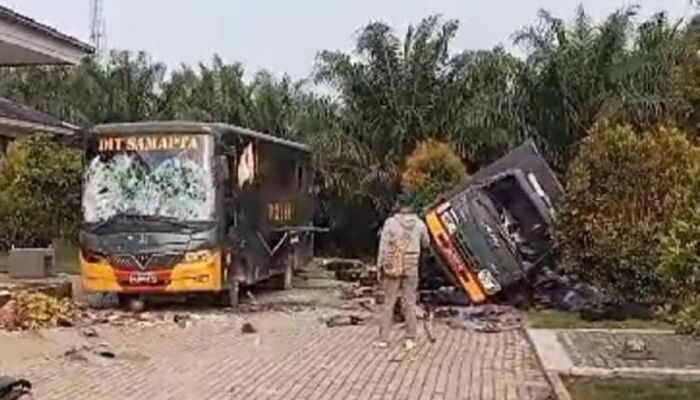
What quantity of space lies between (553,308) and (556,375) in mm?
8610

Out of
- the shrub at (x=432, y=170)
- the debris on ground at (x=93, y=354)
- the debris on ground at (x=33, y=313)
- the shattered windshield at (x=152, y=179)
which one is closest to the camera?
the debris on ground at (x=93, y=354)

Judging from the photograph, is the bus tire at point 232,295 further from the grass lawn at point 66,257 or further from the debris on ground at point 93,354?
the grass lawn at point 66,257

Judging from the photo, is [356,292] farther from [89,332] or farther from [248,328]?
[89,332]

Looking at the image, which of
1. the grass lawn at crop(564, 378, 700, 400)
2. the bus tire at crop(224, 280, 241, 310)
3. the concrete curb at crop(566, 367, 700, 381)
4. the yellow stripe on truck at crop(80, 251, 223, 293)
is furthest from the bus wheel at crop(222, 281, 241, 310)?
the grass lawn at crop(564, 378, 700, 400)

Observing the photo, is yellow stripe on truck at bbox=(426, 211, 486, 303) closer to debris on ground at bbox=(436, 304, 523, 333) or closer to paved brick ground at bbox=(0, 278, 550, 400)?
debris on ground at bbox=(436, 304, 523, 333)

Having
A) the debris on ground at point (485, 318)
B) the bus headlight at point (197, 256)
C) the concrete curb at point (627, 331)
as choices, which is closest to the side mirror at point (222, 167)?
the bus headlight at point (197, 256)

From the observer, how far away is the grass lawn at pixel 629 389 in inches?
488

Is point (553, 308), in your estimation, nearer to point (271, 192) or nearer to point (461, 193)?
point (461, 193)

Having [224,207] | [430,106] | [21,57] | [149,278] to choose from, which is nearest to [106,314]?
[149,278]

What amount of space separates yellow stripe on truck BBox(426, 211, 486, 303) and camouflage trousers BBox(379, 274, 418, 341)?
4.82 meters

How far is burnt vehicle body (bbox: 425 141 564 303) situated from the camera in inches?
861

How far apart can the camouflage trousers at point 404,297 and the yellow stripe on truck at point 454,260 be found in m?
4.82

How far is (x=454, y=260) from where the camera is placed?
72.4 feet

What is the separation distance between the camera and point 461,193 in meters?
22.4
